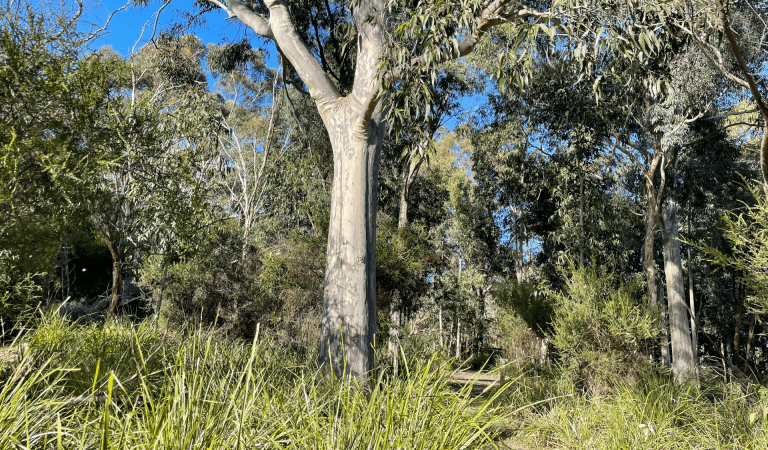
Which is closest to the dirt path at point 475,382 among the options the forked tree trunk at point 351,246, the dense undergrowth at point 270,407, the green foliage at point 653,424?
the dense undergrowth at point 270,407

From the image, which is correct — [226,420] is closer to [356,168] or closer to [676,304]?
[356,168]

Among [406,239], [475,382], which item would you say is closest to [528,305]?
→ [406,239]

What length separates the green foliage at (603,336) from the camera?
660 centimetres

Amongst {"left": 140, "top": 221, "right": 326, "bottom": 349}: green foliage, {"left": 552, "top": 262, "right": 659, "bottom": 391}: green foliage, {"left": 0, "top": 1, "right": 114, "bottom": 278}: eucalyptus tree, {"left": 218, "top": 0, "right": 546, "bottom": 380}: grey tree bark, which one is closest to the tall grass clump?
{"left": 0, "top": 1, "right": 114, "bottom": 278}: eucalyptus tree

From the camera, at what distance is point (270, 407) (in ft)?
6.68

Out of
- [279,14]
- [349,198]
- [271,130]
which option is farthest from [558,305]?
[271,130]

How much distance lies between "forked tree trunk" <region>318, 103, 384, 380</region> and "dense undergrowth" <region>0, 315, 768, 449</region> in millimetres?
595

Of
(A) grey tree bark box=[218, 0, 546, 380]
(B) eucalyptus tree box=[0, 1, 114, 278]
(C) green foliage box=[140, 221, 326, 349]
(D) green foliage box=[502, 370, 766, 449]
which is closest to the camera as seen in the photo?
(D) green foliage box=[502, 370, 766, 449]

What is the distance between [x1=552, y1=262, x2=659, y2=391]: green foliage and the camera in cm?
660

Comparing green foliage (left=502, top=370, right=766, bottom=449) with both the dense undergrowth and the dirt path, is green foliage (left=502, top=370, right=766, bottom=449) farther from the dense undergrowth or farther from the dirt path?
the dirt path

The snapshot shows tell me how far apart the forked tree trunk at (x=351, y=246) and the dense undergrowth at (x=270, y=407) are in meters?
0.60

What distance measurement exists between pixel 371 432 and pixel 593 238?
589 inches

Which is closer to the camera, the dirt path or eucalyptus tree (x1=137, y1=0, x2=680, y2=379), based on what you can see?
the dirt path

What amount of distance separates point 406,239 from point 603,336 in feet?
13.0
